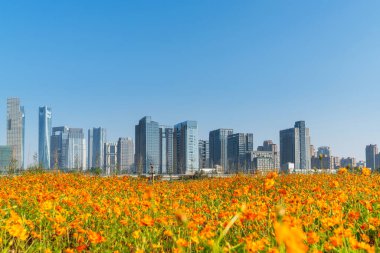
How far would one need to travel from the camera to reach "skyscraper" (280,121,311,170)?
156m

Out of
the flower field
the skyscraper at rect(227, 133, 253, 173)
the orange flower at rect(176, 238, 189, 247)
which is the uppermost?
the skyscraper at rect(227, 133, 253, 173)

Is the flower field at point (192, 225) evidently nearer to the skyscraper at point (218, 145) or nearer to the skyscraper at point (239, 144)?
the skyscraper at point (239, 144)

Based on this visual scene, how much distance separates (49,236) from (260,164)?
123 m

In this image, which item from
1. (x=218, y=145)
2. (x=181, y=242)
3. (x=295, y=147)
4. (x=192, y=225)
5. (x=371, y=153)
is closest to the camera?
(x=181, y=242)

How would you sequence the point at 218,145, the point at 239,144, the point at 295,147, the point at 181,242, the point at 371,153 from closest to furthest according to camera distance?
the point at 181,242 → the point at 239,144 → the point at 295,147 → the point at 218,145 → the point at 371,153

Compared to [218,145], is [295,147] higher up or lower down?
lower down

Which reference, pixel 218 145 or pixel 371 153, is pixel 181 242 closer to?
pixel 218 145

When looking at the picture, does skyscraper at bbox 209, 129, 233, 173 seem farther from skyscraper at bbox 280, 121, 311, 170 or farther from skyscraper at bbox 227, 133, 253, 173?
skyscraper at bbox 280, 121, 311, 170

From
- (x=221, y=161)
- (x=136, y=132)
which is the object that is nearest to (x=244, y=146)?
(x=221, y=161)

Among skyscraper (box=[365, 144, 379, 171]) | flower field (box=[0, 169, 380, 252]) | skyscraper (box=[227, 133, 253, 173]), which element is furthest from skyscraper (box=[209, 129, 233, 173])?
flower field (box=[0, 169, 380, 252])

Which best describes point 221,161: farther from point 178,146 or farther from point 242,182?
point 242,182

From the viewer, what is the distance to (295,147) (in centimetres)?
15575

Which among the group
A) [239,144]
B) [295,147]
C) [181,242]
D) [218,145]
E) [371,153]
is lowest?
[371,153]

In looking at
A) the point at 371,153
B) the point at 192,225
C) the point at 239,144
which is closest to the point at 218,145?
the point at 239,144
